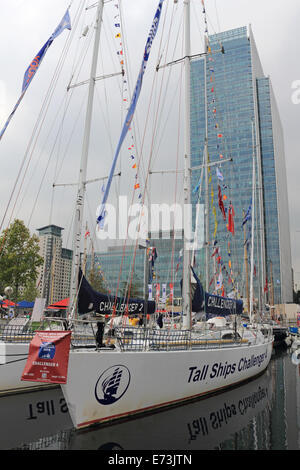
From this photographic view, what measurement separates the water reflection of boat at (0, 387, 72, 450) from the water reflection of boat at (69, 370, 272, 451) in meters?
0.70

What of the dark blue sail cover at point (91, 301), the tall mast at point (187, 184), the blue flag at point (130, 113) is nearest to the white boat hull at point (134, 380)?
the tall mast at point (187, 184)

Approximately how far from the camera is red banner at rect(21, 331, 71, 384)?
21.1 feet

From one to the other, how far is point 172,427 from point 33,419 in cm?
356

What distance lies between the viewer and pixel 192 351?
29.3 feet

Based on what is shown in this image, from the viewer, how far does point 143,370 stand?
25.2ft

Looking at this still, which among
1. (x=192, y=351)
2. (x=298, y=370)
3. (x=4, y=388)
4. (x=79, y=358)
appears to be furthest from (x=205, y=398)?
(x=298, y=370)

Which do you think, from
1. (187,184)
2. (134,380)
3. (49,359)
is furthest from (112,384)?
(187,184)

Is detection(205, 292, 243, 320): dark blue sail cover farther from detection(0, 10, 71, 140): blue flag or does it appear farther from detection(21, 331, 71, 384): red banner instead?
detection(0, 10, 71, 140): blue flag

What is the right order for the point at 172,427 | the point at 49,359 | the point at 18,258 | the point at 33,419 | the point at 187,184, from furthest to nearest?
the point at 18,258
the point at 187,184
the point at 33,419
the point at 172,427
the point at 49,359

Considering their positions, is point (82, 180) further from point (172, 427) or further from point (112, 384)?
point (172, 427)

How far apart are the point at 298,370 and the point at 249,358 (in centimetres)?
634

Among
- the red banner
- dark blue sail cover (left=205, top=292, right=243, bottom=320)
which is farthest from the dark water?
dark blue sail cover (left=205, top=292, right=243, bottom=320)

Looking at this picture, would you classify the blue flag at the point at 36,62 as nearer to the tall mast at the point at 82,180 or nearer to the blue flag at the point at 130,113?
the tall mast at the point at 82,180
